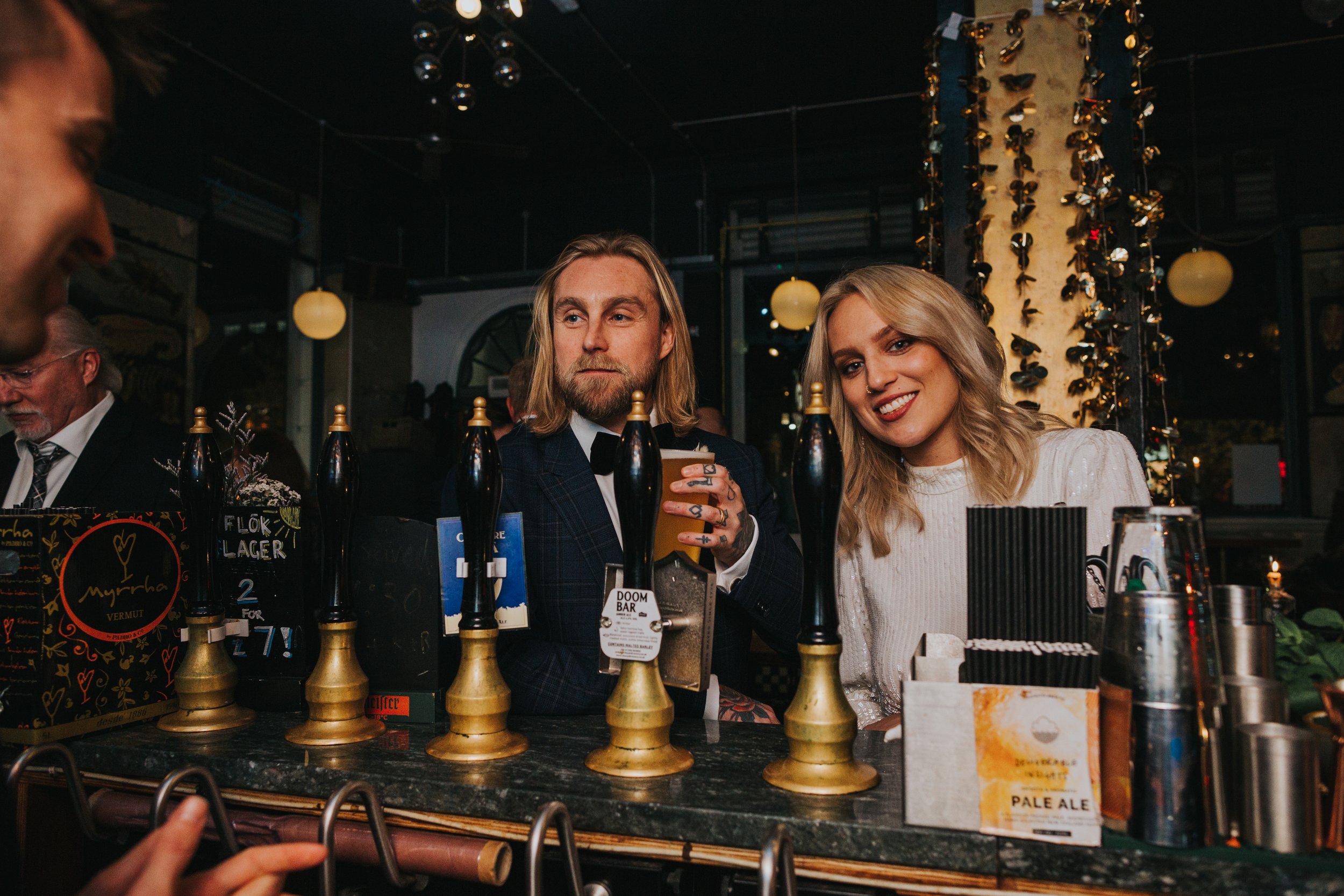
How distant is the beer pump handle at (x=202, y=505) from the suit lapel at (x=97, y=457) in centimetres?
178

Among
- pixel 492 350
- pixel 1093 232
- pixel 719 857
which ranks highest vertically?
pixel 492 350

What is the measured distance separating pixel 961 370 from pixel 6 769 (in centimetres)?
159

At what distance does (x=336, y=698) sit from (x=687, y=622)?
467mm

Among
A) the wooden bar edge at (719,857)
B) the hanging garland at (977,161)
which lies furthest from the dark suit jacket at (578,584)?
the hanging garland at (977,161)

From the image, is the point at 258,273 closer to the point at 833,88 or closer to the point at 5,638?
the point at 833,88

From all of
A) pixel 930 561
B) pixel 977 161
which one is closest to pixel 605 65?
pixel 977 161

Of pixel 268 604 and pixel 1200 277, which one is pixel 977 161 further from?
pixel 1200 277

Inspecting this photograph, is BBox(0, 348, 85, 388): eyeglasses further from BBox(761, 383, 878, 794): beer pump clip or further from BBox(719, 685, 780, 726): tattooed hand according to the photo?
BBox(761, 383, 878, 794): beer pump clip

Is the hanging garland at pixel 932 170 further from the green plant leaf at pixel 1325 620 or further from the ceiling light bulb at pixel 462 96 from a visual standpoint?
the ceiling light bulb at pixel 462 96

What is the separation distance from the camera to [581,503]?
1566 millimetres

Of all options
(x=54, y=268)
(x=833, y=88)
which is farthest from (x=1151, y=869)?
(x=833, y=88)

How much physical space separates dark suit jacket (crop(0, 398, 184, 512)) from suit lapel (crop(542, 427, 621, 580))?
152cm

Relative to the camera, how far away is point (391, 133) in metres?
6.88

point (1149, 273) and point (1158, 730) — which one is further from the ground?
point (1149, 273)
